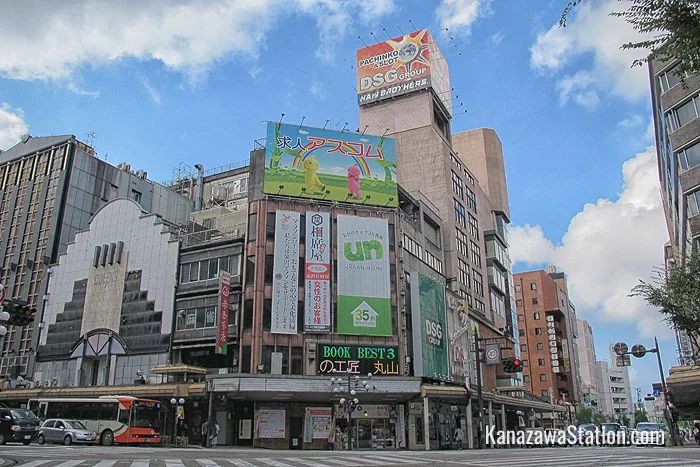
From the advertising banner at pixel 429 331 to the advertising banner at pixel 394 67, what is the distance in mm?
29958

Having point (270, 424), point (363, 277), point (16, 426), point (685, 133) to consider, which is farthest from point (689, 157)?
point (16, 426)

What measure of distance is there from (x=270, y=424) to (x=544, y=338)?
8253cm

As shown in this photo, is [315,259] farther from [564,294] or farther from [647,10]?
[564,294]

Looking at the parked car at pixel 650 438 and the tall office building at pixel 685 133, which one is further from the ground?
the tall office building at pixel 685 133

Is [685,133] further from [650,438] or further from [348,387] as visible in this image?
[348,387]

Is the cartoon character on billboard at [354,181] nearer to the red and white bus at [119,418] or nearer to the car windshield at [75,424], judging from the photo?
the red and white bus at [119,418]

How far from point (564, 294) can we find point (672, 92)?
92.3 meters

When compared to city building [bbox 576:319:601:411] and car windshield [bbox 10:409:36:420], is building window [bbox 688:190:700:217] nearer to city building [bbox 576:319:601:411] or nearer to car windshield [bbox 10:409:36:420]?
car windshield [bbox 10:409:36:420]

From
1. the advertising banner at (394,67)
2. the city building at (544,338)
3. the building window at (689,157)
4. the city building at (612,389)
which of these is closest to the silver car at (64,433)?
the building window at (689,157)

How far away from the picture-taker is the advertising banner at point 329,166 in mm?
47844

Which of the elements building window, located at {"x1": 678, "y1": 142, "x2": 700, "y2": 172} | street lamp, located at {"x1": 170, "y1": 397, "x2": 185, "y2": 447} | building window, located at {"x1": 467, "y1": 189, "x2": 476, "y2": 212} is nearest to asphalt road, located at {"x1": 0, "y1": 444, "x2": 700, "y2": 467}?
street lamp, located at {"x1": 170, "y1": 397, "x2": 185, "y2": 447}

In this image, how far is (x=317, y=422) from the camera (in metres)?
42.0

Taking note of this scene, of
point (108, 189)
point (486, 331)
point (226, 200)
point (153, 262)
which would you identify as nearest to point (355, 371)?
point (153, 262)

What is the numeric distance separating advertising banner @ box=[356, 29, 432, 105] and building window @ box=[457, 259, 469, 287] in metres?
22.2
